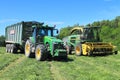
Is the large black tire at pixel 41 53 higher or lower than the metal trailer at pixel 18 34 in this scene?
lower

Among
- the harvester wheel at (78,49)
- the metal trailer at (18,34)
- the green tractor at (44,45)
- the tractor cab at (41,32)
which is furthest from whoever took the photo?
the metal trailer at (18,34)

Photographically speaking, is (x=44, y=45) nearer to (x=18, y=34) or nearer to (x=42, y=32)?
(x=42, y=32)

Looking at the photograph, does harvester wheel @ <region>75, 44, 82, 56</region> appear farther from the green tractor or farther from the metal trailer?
the metal trailer

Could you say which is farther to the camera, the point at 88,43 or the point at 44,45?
the point at 88,43

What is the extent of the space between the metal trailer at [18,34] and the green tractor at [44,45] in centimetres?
354

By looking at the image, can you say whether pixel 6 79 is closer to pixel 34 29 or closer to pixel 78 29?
pixel 34 29

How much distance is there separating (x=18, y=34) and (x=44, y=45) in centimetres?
740

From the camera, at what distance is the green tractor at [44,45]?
19.7 m

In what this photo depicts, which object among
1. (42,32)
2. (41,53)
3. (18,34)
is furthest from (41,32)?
(18,34)

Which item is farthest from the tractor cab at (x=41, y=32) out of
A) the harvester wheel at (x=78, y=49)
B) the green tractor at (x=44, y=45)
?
the harvester wheel at (x=78, y=49)

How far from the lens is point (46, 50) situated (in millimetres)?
20125

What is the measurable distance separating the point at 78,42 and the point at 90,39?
40.4 inches

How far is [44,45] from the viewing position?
20812 mm

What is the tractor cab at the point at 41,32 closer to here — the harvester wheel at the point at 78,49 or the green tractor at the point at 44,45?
the green tractor at the point at 44,45
